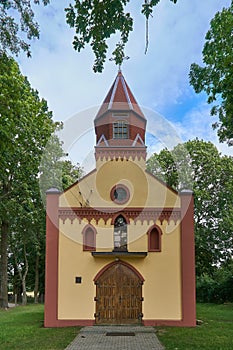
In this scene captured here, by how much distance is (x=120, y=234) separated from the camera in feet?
A: 54.4

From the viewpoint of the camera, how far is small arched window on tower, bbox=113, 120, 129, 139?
1836 cm

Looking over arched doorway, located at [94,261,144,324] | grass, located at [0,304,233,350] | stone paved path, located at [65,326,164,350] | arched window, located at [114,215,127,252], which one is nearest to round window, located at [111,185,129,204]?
arched window, located at [114,215,127,252]

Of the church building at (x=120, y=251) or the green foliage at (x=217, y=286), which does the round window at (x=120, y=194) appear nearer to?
the church building at (x=120, y=251)

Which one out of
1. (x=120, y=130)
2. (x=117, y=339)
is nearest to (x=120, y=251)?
(x=117, y=339)

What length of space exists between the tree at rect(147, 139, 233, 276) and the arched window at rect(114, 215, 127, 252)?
12.0 m

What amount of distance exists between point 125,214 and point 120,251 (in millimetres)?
1453

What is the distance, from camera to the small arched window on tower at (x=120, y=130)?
18359 millimetres

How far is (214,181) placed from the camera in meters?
29.9

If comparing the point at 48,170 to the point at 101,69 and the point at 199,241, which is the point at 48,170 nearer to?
the point at 199,241

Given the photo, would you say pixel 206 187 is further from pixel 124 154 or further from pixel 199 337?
pixel 199 337

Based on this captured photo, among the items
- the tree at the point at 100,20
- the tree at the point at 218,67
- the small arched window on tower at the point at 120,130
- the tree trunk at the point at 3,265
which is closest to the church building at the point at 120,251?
the small arched window on tower at the point at 120,130

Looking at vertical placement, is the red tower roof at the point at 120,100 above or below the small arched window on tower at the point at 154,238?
above

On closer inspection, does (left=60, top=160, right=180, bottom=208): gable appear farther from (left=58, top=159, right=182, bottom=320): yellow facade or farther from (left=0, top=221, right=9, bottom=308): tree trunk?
(left=0, top=221, right=9, bottom=308): tree trunk

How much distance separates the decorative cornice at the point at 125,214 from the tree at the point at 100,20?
37.0 ft
